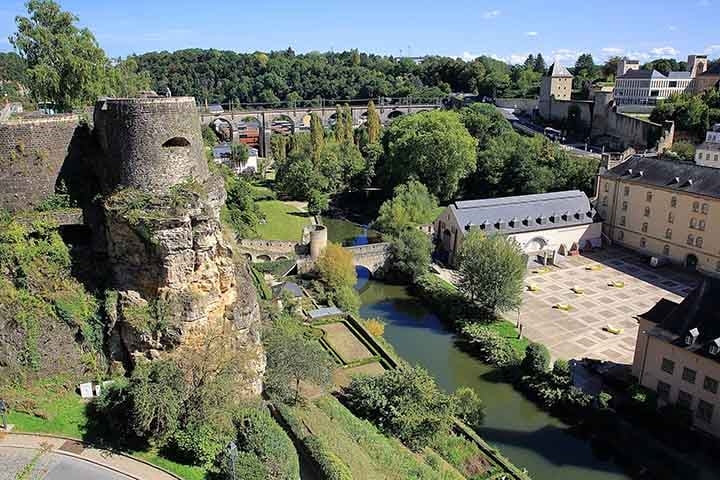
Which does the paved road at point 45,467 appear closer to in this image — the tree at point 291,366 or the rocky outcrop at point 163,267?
the rocky outcrop at point 163,267

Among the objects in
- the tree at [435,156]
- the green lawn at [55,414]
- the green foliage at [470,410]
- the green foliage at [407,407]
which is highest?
the tree at [435,156]

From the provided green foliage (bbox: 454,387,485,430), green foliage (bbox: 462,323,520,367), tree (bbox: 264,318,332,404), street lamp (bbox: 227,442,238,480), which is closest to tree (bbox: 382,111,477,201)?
green foliage (bbox: 462,323,520,367)

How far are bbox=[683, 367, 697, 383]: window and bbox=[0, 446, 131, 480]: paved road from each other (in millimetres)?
21543

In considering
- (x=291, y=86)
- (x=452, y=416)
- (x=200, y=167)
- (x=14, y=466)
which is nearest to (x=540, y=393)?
(x=452, y=416)

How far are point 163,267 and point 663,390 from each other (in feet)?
70.1

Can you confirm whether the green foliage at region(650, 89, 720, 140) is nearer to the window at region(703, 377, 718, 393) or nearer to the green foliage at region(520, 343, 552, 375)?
the window at region(703, 377, 718, 393)

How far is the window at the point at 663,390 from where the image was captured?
78.7ft

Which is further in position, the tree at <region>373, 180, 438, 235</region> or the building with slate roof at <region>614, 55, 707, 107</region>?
the building with slate roof at <region>614, 55, 707, 107</region>

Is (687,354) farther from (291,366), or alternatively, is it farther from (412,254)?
(412,254)

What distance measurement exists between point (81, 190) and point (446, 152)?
39899mm

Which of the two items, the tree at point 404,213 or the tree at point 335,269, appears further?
the tree at point 404,213

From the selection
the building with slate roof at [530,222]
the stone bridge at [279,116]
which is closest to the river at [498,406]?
the building with slate roof at [530,222]

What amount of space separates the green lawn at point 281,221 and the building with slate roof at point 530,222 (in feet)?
41.7

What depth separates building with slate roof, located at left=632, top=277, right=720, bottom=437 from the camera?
73.2 feet
